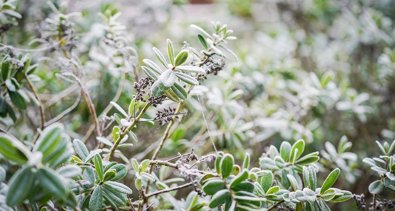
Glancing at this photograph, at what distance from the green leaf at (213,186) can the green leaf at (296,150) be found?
0.24 metres

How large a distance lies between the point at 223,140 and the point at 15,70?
623 mm

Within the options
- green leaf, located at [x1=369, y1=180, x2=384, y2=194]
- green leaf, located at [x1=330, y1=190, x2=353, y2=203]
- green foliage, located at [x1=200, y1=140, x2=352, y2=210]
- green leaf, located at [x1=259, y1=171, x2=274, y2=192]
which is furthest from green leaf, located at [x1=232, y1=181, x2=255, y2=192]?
green leaf, located at [x1=369, y1=180, x2=384, y2=194]

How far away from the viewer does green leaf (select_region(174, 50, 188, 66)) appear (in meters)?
0.78

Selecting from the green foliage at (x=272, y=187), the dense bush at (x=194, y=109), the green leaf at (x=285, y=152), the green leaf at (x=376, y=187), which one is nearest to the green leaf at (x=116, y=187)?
the dense bush at (x=194, y=109)

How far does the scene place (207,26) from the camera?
206cm

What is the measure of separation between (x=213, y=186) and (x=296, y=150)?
26cm

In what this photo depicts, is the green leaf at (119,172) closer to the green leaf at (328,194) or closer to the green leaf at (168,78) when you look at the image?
the green leaf at (168,78)

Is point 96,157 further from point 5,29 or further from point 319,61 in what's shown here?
point 319,61

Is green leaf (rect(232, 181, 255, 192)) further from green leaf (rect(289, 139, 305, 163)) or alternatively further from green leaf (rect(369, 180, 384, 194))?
green leaf (rect(369, 180, 384, 194))

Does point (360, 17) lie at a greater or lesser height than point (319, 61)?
greater

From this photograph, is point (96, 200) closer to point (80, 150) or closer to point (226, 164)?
point (80, 150)

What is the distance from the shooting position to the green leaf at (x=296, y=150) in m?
0.88

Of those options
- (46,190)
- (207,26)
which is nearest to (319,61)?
(207,26)

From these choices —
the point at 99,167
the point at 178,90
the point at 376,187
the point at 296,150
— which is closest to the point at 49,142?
the point at 99,167
